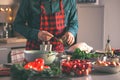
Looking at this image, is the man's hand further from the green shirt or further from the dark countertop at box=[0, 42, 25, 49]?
the dark countertop at box=[0, 42, 25, 49]

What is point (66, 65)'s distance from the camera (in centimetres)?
164

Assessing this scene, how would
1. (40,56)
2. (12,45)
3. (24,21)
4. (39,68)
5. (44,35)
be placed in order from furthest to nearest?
(12,45)
(24,21)
(44,35)
(40,56)
(39,68)

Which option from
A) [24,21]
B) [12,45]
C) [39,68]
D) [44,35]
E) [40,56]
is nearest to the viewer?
[39,68]

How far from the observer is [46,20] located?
215 centimetres

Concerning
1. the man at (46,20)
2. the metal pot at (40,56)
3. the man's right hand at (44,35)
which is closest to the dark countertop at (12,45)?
the man at (46,20)

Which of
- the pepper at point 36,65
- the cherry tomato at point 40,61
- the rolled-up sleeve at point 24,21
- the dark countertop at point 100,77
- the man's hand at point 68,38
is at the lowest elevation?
the dark countertop at point 100,77

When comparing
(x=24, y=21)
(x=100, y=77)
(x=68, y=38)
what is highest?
(x=24, y=21)

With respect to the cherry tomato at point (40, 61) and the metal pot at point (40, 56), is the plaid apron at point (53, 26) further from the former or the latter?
the cherry tomato at point (40, 61)

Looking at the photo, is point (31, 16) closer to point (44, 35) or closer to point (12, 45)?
point (44, 35)

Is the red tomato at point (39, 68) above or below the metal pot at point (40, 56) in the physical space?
below

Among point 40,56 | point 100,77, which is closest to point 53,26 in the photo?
point 40,56

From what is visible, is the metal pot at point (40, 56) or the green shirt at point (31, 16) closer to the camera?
the metal pot at point (40, 56)

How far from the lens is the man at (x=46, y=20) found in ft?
6.93

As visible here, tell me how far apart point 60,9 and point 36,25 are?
0.20 m
